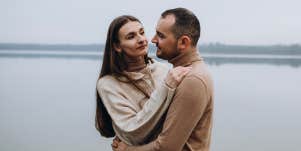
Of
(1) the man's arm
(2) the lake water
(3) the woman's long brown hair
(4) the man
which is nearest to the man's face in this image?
(4) the man

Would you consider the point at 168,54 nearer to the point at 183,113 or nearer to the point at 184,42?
the point at 184,42

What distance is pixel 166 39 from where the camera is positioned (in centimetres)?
166

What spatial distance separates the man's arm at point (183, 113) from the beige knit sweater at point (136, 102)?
3 cm

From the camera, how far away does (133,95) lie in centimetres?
186

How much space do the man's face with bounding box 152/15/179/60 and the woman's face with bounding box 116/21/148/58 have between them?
165 mm

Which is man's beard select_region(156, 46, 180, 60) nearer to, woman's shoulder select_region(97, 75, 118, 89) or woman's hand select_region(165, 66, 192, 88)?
woman's hand select_region(165, 66, 192, 88)

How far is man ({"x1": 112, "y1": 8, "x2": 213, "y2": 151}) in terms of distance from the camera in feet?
5.27

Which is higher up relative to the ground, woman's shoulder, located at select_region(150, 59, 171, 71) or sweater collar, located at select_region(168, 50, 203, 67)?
sweater collar, located at select_region(168, 50, 203, 67)

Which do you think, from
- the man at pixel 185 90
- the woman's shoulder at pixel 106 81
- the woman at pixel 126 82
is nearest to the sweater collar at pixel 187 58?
the man at pixel 185 90

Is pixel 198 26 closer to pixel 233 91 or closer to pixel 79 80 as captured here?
pixel 233 91

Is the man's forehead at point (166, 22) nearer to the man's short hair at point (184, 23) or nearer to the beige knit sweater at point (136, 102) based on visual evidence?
the man's short hair at point (184, 23)

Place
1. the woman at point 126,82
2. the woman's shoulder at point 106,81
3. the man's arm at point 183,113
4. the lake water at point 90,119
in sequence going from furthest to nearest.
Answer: the lake water at point 90,119, the woman's shoulder at point 106,81, the woman at point 126,82, the man's arm at point 183,113

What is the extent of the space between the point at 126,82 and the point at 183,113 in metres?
0.33

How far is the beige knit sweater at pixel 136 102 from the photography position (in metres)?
1.67
